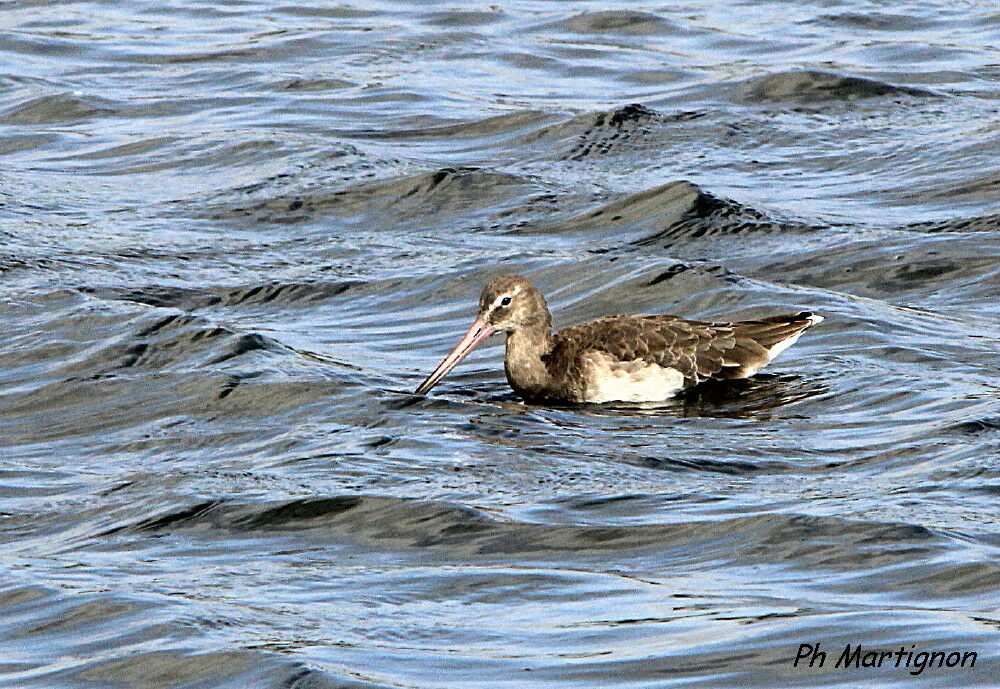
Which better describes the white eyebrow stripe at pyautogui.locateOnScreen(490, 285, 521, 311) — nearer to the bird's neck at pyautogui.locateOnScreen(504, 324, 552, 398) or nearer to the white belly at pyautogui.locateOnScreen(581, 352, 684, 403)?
the bird's neck at pyautogui.locateOnScreen(504, 324, 552, 398)

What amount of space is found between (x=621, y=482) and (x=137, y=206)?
686cm

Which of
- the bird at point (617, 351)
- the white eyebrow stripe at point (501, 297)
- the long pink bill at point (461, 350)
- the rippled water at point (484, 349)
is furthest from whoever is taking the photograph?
the white eyebrow stripe at point (501, 297)

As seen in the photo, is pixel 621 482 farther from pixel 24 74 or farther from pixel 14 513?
pixel 24 74

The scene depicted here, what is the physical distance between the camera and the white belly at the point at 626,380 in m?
11.2

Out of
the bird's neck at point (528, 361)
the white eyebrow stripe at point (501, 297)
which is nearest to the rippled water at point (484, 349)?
the bird's neck at point (528, 361)

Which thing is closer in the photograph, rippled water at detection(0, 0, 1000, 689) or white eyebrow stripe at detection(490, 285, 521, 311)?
rippled water at detection(0, 0, 1000, 689)

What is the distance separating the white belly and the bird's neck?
0.84 feet

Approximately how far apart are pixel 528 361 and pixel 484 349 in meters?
1.37

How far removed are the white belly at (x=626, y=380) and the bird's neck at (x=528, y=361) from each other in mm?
257

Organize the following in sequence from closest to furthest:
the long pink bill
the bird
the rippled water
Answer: the rippled water, the long pink bill, the bird

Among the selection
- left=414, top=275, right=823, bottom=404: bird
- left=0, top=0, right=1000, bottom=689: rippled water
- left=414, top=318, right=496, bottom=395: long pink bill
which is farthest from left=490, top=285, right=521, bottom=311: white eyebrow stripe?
left=0, top=0, right=1000, bottom=689: rippled water

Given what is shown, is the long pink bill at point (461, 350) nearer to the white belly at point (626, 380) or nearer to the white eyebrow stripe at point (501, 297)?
the white eyebrow stripe at point (501, 297)

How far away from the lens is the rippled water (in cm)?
741

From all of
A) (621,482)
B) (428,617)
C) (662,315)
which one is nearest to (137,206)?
(662,315)
